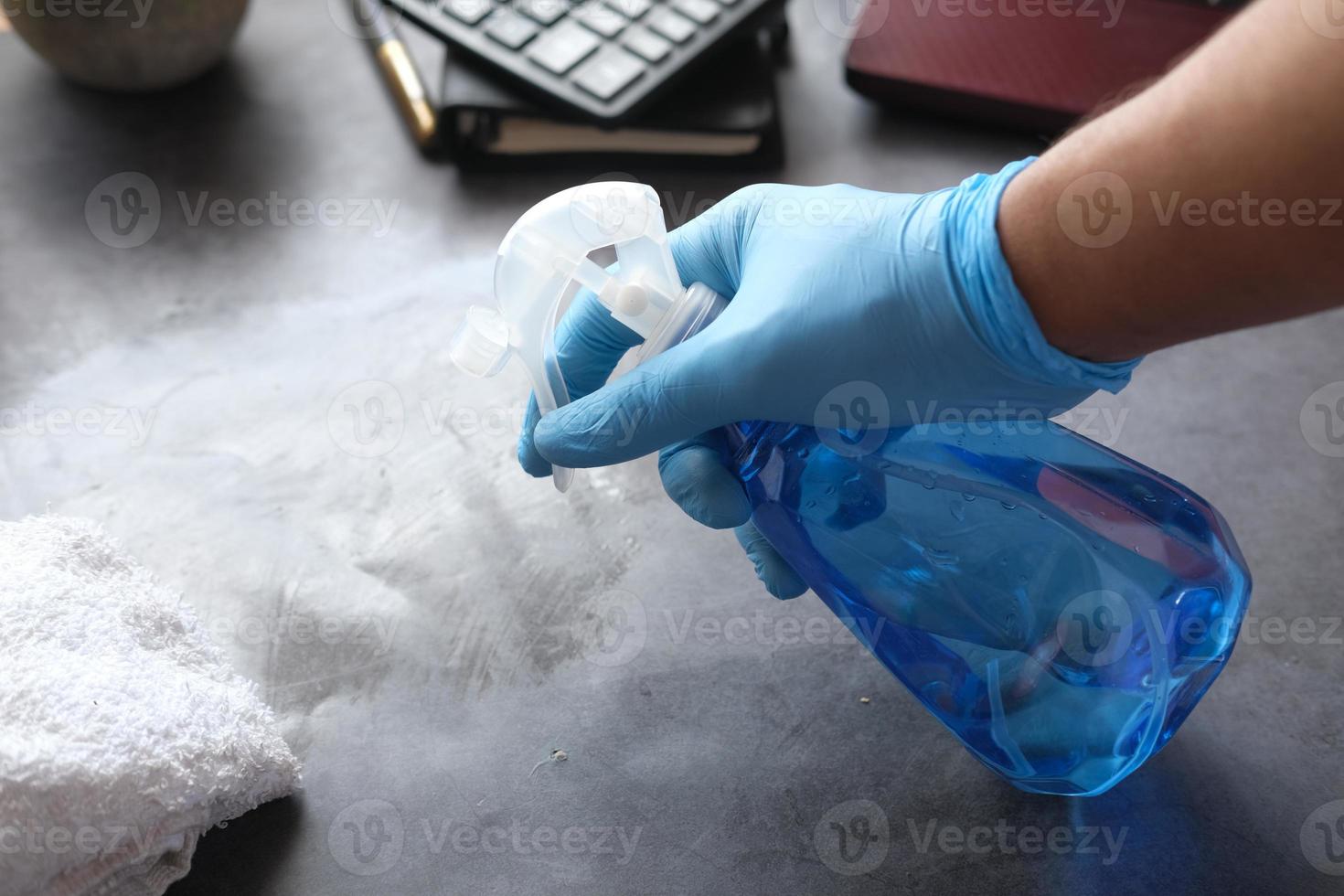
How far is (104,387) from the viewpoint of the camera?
0.79 meters

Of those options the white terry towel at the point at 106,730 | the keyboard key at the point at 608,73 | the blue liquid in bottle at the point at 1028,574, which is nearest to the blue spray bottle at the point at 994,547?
the blue liquid in bottle at the point at 1028,574

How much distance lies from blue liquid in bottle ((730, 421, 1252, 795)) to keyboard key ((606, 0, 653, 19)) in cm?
47

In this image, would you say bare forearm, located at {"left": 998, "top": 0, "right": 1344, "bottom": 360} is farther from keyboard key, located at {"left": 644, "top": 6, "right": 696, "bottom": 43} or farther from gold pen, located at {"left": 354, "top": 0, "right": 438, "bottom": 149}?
gold pen, located at {"left": 354, "top": 0, "right": 438, "bottom": 149}

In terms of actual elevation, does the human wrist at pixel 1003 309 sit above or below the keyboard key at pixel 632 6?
above

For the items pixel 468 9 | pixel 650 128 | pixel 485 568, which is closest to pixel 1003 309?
pixel 485 568

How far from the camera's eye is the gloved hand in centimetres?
52

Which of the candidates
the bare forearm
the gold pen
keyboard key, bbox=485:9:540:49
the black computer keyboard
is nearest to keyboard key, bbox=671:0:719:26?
the black computer keyboard

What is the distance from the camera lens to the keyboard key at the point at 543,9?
91cm

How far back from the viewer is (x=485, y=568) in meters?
0.70

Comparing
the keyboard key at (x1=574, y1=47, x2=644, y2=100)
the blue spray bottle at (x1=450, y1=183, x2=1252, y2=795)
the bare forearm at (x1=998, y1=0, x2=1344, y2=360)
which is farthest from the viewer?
the keyboard key at (x1=574, y1=47, x2=644, y2=100)

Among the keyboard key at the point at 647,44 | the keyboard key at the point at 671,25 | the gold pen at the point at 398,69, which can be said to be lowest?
the gold pen at the point at 398,69

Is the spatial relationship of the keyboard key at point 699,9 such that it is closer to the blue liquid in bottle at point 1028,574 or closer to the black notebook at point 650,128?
the black notebook at point 650,128

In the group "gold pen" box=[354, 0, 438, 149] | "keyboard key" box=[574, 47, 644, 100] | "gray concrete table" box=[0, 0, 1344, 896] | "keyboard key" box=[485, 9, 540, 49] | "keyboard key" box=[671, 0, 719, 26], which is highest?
"keyboard key" box=[671, 0, 719, 26]

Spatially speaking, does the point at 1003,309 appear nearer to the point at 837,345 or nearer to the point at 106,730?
the point at 837,345
